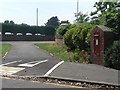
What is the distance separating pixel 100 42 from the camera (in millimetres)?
17172

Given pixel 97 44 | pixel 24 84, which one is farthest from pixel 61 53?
pixel 24 84

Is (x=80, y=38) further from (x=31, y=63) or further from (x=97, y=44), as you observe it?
(x=31, y=63)

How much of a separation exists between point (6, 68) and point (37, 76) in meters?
3.32

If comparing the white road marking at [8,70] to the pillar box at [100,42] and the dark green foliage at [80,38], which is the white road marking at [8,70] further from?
the dark green foliage at [80,38]

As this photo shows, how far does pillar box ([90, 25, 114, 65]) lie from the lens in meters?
16.8

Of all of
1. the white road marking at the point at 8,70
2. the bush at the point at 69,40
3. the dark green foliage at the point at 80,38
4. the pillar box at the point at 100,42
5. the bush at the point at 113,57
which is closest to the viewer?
the white road marking at the point at 8,70

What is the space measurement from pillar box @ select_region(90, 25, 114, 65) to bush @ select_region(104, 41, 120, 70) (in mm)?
804

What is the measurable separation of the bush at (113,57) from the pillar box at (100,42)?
80 centimetres

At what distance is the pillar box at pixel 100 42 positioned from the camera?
1677 centimetres

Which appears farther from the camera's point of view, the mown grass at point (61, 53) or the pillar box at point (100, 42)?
the mown grass at point (61, 53)

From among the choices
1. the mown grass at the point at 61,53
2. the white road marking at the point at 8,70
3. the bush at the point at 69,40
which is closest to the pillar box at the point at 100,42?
the mown grass at the point at 61,53

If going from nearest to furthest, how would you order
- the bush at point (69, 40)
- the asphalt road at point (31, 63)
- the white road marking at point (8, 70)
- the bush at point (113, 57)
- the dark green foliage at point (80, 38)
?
the white road marking at point (8, 70), the asphalt road at point (31, 63), the bush at point (113, 57), the dark green foliage at point (80, 38), the bush at point (69, 40)

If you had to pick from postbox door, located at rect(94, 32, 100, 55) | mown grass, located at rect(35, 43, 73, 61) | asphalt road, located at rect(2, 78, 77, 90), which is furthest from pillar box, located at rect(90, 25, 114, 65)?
asphalt road, located at rect(2, 78, 77, 90)

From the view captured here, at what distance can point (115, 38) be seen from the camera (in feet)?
56.2
